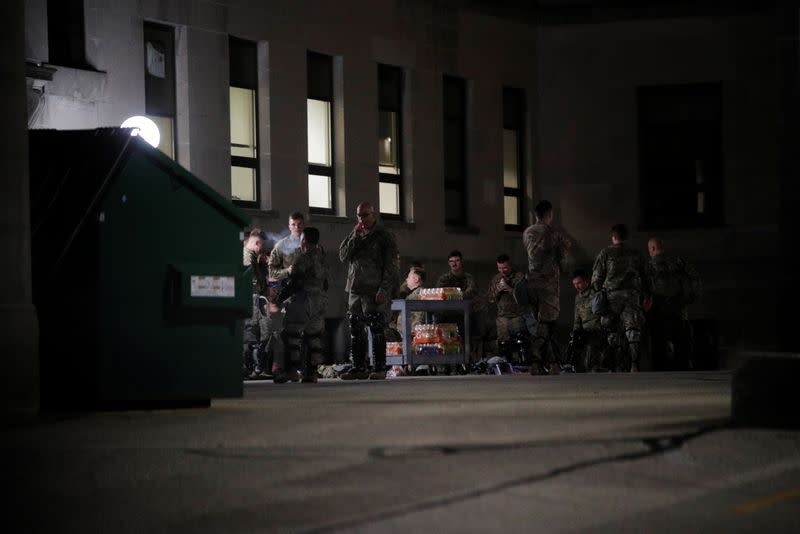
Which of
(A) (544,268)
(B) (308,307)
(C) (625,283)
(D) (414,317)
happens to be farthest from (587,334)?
(B) (308,307)

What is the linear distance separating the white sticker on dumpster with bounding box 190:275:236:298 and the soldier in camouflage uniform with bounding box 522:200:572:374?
698 cm

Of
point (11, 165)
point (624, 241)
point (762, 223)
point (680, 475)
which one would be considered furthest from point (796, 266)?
point (680, 475)

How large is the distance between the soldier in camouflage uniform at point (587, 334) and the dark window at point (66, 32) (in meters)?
7.41

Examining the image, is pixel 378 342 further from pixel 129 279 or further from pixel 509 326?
pixel 129 279

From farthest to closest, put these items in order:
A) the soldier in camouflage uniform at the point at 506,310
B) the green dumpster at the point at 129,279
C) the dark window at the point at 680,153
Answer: the dark window at the point at 680,153 → the soldier in camouflage uniform at the point at 506,310 → the green dumpster at the point at 129,279

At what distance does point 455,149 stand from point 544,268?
29.9 feet

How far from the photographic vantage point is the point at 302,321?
18453 mm

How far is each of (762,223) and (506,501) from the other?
22.1m

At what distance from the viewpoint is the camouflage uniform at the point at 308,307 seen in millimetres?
18469

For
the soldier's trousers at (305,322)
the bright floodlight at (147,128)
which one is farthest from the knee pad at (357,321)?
the bright floodlight at (147,128)

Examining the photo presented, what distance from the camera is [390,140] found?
27.3 meters

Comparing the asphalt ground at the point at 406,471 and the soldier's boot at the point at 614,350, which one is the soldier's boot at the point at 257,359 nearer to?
A: the soldier's boot at the point at 614,350

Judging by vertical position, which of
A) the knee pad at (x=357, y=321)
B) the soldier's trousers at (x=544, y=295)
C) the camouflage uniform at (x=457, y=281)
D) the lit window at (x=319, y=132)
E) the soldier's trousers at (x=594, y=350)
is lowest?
the soldier's trousers at (x=594, y=350)

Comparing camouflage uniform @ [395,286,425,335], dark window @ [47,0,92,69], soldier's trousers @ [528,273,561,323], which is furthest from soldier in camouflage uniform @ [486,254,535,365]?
dark window @ [47,0,92,69]
